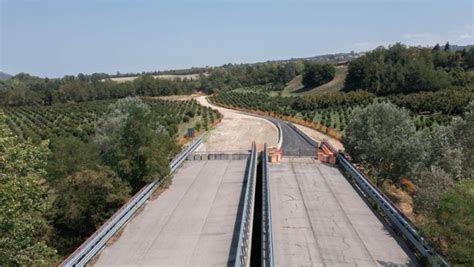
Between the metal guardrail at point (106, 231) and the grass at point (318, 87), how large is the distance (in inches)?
4358

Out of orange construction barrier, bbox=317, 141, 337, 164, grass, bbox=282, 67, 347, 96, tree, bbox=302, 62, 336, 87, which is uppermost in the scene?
tree, bbox=302, 62, 336, 87

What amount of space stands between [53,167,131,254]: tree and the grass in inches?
4352

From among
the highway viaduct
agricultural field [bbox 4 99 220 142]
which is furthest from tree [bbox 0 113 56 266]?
agricultural field [bbox 4 99 220 142]

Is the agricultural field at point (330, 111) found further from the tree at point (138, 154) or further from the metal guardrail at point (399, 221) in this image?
the tree at point (138, 154)

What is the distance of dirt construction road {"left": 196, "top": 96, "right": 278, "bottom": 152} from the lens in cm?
4397

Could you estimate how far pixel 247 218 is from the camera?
1830cm

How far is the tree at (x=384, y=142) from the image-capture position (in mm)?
26797

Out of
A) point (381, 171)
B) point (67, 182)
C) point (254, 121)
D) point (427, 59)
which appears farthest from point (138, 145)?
point (427, 59)

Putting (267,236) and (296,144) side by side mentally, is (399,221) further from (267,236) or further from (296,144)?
(296,144)

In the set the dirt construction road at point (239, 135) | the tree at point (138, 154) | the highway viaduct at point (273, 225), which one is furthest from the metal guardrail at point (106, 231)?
the dirt construction road at point (239, 135)

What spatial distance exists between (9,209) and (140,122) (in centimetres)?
1175

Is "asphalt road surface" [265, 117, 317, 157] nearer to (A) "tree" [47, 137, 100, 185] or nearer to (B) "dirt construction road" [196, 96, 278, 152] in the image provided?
(B) "dirt construction road" [196, 96, 278, 152]

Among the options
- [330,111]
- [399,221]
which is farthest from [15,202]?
[330,111]

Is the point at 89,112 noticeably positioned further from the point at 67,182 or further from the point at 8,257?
the point at 8,257
